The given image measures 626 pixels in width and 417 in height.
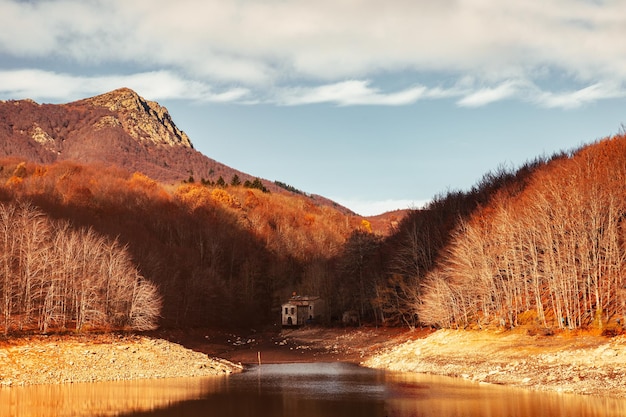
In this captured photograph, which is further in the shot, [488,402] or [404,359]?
[404,359]

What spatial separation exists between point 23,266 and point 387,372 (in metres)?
43.4

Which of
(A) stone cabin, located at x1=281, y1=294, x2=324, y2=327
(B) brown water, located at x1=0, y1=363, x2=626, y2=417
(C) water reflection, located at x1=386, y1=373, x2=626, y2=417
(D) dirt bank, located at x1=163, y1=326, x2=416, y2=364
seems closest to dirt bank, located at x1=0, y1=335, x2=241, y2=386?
(B) brown water, located at x1=0, y1=363, x2=626, y2=417

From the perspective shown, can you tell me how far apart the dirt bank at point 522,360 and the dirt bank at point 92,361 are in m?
19.3

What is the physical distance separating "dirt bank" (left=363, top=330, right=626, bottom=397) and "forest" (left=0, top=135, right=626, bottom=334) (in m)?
3.84

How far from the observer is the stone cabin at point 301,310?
396ft

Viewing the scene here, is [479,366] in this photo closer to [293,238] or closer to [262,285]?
[262,285]

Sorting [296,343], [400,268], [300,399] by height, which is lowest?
[300,399]

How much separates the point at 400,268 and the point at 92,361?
54602 mm

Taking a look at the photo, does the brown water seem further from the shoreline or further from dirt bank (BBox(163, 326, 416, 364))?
dirt bank (BBox(163, 326, 416, 364))

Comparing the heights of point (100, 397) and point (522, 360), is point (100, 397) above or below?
above

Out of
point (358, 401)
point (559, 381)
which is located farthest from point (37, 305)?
point (559, 381)

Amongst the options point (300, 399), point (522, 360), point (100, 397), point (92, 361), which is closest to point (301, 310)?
point (92, 361)

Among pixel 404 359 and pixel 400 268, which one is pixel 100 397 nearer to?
pixel 404 359

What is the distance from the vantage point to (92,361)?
191ft
